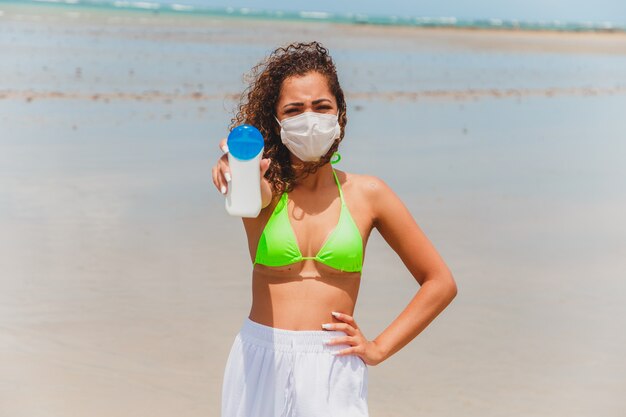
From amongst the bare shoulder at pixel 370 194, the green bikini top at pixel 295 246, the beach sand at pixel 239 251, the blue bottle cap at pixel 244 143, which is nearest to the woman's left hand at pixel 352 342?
the green bikini top at pixel 295 246

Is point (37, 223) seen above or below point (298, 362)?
below

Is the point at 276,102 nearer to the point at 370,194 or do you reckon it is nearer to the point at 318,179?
the point at 318,179

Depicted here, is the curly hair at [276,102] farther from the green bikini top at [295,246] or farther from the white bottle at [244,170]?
the white bottle at [244,170]

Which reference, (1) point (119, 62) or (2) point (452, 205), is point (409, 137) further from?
(1) point (119, 62)

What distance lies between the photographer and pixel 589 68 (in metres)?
23.6

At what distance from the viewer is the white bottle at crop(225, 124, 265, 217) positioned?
2.49 meters

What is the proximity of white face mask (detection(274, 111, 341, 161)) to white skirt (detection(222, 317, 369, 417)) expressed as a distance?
21.8 inches

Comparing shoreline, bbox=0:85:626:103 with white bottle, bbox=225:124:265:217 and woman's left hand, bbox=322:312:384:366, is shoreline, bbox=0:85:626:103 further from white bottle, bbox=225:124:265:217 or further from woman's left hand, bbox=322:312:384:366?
white bottle, bbox=225:124:265:217

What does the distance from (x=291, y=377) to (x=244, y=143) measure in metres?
0.75

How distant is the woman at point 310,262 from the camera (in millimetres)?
2834

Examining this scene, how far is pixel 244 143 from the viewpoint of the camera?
249 centimetres

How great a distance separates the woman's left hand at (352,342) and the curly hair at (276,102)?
0.44 m

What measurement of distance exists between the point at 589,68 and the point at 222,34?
11959mm

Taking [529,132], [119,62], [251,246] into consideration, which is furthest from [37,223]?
[119,62]
